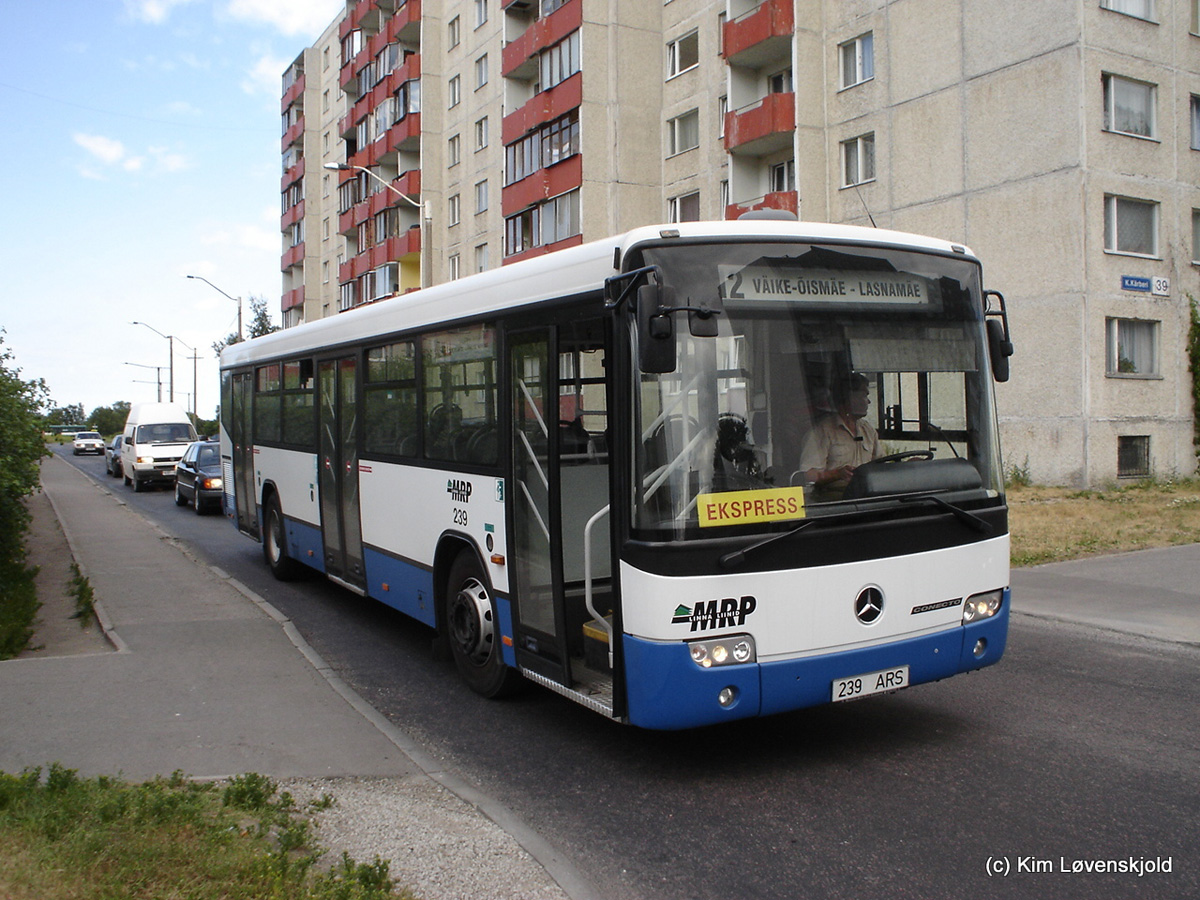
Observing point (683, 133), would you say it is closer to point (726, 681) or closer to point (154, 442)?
point (154, 442)

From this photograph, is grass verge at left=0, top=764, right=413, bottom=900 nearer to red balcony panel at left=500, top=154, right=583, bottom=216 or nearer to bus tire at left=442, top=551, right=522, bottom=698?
bus tire at left=442, top=551, right=522, bottom=698

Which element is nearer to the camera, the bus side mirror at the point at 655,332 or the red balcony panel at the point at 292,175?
the bus side mirror at the point at 655,332

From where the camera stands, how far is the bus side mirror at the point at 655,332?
4.68 meters

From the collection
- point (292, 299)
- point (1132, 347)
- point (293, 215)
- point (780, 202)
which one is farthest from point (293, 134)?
point (1132, 347)

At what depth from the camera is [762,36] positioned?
29828 millimetres

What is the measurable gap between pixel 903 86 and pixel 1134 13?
5411 millimetres

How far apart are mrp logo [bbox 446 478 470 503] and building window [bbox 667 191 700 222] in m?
27.9

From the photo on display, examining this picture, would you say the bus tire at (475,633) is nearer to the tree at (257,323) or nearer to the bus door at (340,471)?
the bus door at (340,471)

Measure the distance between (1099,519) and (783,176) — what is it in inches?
690

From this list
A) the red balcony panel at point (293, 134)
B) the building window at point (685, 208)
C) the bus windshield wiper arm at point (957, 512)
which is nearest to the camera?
the bus windshield wiper arm at point (957, 512)

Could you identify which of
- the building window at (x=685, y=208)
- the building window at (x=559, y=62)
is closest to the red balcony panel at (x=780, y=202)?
the building window at (x=685, y=208)

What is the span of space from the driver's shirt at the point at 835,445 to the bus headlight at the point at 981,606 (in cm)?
101

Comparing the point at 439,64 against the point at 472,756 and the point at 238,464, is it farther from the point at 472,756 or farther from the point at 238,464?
the point at 472,756

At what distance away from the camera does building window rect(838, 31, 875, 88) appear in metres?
28.4
